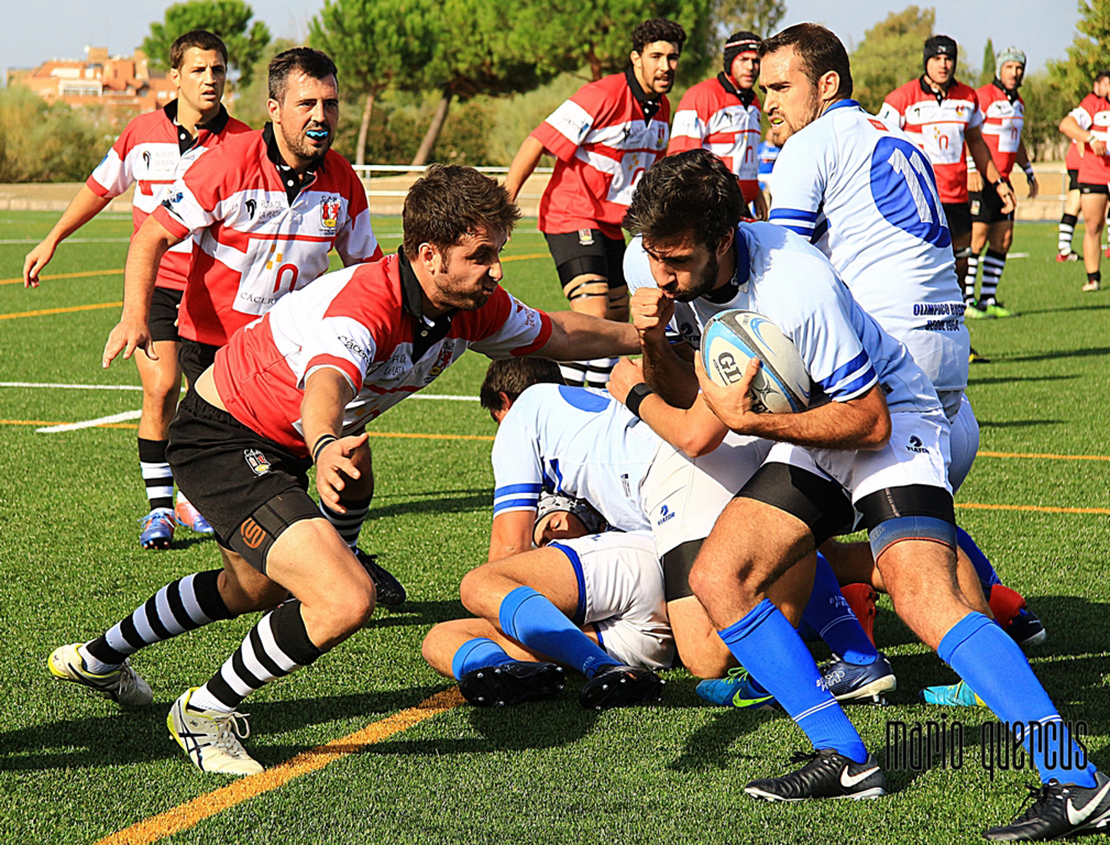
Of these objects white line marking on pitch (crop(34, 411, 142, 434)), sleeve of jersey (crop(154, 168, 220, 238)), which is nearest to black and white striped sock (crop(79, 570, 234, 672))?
sleeve of jersey (crop(154, 168, 220, 238))

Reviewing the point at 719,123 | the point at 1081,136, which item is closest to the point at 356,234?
the point at 719,123

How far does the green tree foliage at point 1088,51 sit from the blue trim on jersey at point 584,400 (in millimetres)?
41067

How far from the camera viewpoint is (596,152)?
8.41 m

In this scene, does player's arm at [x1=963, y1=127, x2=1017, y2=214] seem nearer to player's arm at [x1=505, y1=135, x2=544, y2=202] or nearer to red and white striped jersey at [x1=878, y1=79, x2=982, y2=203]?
red and white striped jersey at [x1=878, y1=79, x2=982, y2=203]

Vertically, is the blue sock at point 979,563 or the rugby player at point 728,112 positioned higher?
the rugby player at point 728,112

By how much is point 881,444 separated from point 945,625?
0.52 m

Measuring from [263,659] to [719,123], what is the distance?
6.79 meters

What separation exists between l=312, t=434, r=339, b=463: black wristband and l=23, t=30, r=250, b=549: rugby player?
3.03 meters

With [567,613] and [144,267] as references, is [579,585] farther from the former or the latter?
[144,267]

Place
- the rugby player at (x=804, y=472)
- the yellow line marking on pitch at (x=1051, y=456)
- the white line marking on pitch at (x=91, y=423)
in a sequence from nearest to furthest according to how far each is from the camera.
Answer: the rugby player at (x=804, y=472) < the yellow line marking on pitch at (x=1051, y=456) < the white line marking on pitch at (x=91, y=423)

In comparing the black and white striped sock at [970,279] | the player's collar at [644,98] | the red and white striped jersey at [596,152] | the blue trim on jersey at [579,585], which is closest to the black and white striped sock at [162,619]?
the blue trim on jersey at [579,585]

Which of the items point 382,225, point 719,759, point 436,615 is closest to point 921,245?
point 719,759

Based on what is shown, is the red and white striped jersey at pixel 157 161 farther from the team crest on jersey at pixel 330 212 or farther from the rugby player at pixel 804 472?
the rugby player at pixel 804 472

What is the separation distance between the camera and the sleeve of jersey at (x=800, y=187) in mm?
4441
